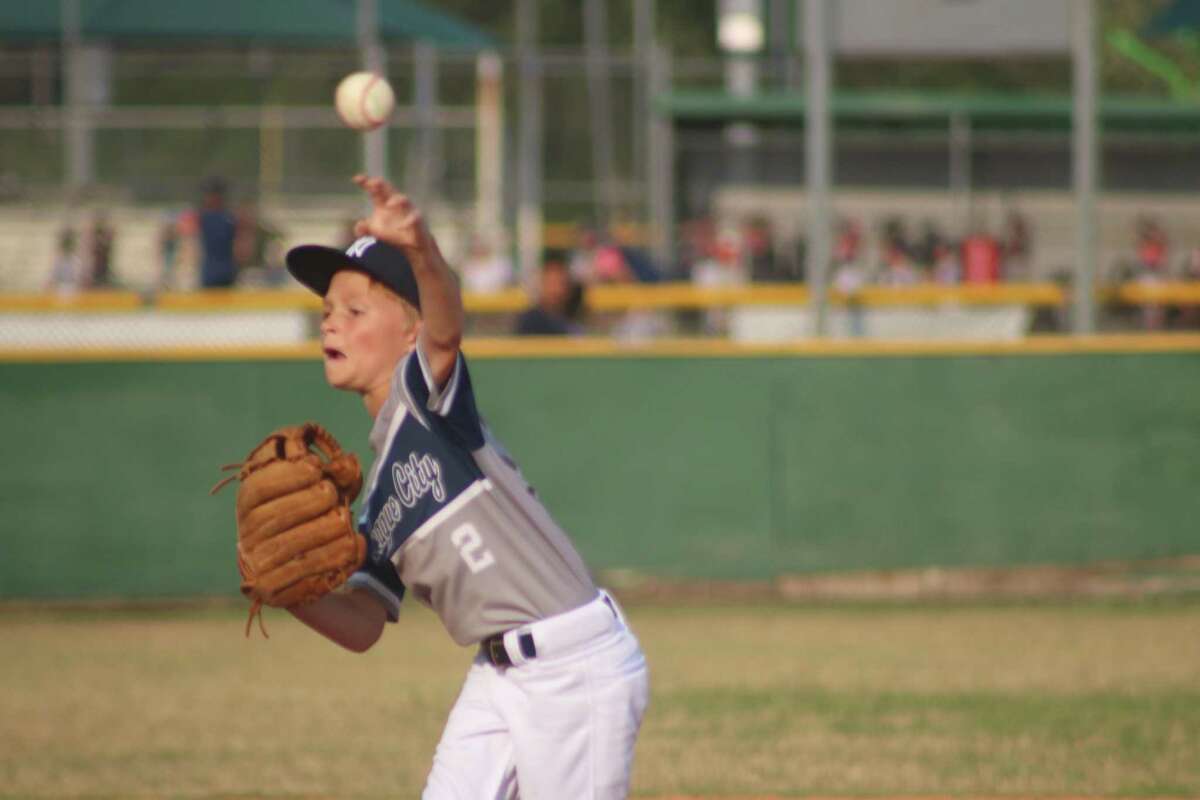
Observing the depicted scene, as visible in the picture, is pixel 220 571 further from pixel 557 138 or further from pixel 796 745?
pixel 557 138

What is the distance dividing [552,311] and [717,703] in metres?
4.23

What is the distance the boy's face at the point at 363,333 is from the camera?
12.5 ft

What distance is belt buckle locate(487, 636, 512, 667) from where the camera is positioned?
3.69m

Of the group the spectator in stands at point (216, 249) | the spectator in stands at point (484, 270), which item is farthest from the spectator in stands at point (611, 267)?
the spectator in stands at point (216, 249)

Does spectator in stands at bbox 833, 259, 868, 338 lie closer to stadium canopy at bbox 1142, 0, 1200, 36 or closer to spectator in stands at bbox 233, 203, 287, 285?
stadium canopy at bbox 1142, 0, 1200, 36

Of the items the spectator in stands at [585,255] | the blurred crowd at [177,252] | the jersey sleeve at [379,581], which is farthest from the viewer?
the spectator in stands at [585,255]

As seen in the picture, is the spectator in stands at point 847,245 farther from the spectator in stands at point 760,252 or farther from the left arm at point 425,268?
the left arm at point 425,268

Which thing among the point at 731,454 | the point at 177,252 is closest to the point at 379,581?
the point at 731,454

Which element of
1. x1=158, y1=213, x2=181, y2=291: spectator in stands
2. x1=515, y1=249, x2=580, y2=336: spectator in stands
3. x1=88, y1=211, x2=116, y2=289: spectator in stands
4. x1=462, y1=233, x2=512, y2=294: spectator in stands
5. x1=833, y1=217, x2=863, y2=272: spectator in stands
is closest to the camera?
x1=515, y1=249, x2=580, y2=336: spectator in stands

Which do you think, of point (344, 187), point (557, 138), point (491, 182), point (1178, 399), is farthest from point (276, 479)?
point (557, 138)

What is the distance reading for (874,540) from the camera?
1138 centimetres

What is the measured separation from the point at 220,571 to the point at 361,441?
46.3 inches

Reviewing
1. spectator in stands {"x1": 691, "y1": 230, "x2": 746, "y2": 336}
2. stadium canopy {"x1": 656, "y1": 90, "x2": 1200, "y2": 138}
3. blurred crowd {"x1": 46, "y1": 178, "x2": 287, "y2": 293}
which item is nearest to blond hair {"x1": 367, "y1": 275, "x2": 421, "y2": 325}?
blurred crowd {"x1": 46, "y1": 178, "x2": 287, "y2": 293}

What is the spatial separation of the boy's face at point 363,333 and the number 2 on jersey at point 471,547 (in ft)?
1.25
